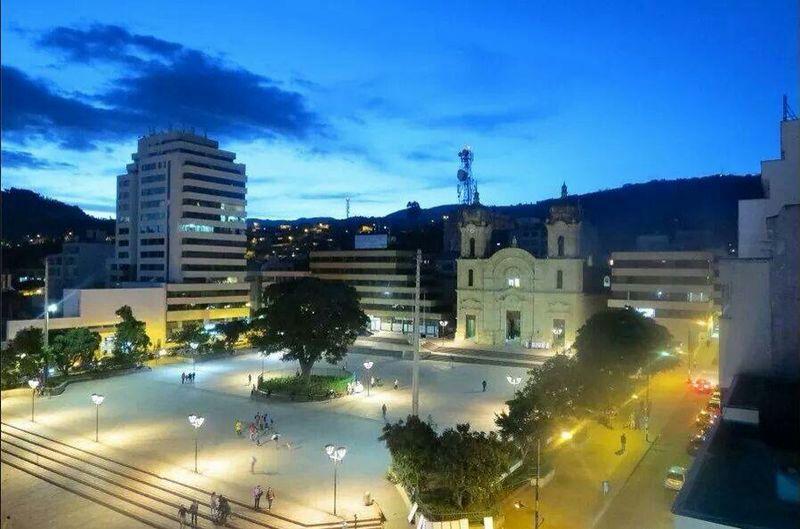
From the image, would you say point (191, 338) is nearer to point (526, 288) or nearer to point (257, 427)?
point (257, 427)

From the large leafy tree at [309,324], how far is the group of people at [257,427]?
8.28 metres

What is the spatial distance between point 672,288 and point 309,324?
44.7 metres

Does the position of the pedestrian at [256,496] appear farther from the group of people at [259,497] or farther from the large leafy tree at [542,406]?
the large leafy tree at [542,406]

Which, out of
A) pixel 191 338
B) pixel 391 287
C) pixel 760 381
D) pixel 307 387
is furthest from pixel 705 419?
pixel 391 287

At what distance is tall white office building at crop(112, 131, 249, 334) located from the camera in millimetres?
74438

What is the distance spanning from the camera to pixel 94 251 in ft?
277

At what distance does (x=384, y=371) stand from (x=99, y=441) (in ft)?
88.5

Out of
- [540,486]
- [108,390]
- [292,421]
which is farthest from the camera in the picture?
[108,390]

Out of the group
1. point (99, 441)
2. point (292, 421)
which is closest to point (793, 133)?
point (292, 421)

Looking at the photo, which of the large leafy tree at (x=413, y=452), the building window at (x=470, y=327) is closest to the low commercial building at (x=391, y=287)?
the building window at (x=470, y=327)

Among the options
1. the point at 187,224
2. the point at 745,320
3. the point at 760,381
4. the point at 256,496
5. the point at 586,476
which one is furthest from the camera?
the point at 187,224

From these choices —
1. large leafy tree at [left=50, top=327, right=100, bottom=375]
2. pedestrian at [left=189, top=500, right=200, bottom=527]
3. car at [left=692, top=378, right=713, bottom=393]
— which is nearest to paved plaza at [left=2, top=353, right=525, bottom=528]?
large leafy tree at [left=50, top=327, right=100, bottom=375]

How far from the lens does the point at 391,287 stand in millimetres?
81812

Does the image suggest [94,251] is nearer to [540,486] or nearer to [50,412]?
[50,412]
